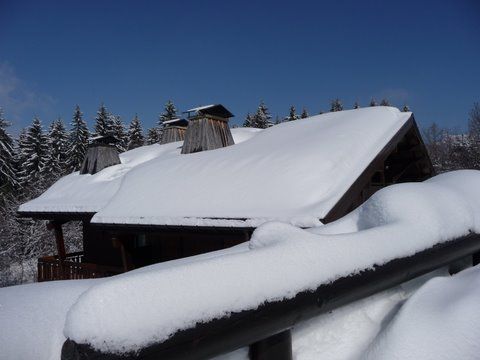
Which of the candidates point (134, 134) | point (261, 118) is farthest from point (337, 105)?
A: point (134, 134)

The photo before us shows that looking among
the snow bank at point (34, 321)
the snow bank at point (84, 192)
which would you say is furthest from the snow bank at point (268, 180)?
the snow bank at point (34, 321)

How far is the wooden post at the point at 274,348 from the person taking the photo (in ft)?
3.94

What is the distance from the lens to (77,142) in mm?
39125

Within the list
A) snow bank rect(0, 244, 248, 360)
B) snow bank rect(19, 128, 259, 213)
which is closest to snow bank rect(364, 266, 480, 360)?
snow bank rect(0, 244, 248, 360)

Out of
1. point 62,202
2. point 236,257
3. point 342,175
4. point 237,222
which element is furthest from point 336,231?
point 62,202

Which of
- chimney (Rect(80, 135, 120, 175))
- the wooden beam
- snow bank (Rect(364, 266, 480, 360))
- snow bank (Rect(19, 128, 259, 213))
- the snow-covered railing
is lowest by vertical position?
the wooden beam

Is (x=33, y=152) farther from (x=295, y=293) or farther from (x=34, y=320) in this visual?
(x=295, y=293)

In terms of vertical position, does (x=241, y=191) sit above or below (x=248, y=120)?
below

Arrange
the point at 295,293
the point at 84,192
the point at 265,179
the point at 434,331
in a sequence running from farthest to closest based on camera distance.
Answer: the point at 84,192 < the point at 265,179 < the point at 434,331 < the point at 295,293

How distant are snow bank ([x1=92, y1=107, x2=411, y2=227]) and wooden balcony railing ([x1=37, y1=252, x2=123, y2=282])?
Answer: 93.0 inches

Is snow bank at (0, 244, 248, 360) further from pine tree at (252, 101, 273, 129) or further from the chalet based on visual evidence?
pine tree at (252, 101, 273, 129)

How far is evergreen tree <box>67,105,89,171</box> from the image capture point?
38347mm

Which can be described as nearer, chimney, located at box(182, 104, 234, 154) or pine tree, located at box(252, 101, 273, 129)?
chimney, located at box(182, 104, 234, 154)

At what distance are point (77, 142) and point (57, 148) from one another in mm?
2469
